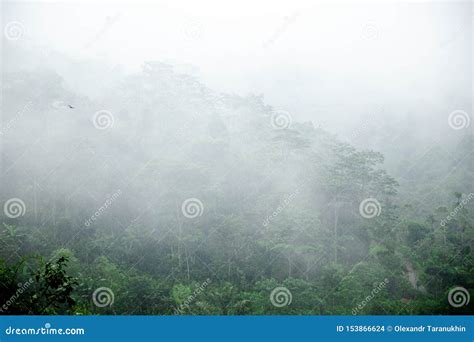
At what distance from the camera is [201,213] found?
25.8 metres

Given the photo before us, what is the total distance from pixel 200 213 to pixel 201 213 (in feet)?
0.74

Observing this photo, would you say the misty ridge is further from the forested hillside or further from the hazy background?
the hazy background

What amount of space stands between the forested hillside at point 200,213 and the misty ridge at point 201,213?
9 centimetres

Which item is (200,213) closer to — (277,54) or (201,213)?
(201,213)

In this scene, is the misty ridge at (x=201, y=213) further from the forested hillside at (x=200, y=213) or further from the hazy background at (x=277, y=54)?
the hazy background at (x=277, y=54)

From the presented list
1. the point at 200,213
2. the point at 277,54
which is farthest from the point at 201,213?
the point at 277,54

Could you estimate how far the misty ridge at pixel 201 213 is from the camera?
784 inches

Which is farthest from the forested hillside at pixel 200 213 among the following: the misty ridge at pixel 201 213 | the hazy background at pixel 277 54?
the hazy background at pixel 277 54

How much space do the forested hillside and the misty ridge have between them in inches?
3.5

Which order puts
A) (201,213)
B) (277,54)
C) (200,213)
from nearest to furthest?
(200,213) < (201,213) < (277,54)

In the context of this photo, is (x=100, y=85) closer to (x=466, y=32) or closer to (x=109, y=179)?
(x=109, y=179)

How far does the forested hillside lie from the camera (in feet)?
65.4

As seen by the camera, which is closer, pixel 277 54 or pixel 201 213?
pixel 201 213

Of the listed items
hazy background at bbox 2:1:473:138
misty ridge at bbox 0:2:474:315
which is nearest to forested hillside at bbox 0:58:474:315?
misty ridge at bbox 0:2:474:315
